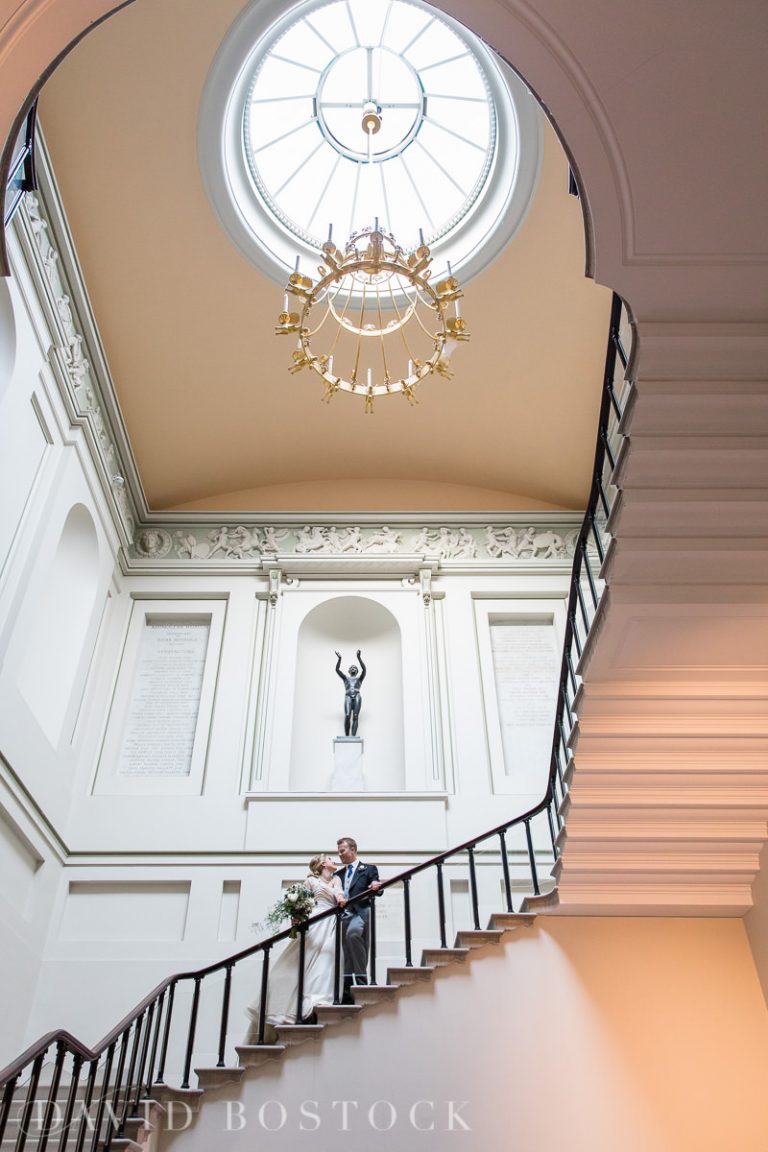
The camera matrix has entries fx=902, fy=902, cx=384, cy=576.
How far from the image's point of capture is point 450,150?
1109 centimetres

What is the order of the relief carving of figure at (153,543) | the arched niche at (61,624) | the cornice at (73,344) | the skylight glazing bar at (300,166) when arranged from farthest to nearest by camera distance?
1. the relief carving of figure at (153,543)
2. the skylight glazing bar at (300,166)
3. the arched niche at (61,624)
4. the cornice at (73,344)

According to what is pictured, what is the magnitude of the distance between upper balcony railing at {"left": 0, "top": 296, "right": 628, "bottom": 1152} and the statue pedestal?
1475 mm

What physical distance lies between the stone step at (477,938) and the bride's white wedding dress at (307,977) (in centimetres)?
103

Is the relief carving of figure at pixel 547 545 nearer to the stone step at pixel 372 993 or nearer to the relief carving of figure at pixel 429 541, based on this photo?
the relief carving of figure at pixel 429 541

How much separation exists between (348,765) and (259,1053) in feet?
14.1

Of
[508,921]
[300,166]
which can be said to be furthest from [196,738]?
[300,166]

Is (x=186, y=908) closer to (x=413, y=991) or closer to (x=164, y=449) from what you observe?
(x=413, y=991)

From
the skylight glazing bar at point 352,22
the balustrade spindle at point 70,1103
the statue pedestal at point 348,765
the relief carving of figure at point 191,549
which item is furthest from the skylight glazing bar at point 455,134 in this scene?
the balustrade spindle at point 70,1103

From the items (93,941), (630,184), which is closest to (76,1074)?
(93,941)

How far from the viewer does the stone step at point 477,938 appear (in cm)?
709

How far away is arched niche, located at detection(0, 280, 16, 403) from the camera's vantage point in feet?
25.9

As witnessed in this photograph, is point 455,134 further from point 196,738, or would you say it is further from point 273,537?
point 196,738

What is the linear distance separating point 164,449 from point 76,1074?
831cm
